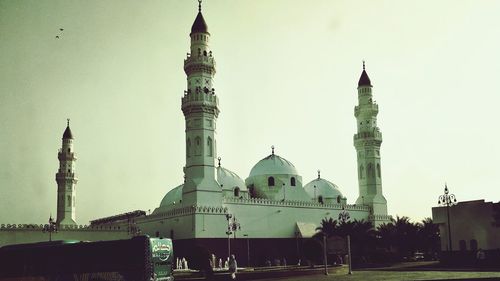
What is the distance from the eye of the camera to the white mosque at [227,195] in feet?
143

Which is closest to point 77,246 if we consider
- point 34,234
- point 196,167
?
point 196,167

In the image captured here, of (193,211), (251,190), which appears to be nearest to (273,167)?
(251,190)

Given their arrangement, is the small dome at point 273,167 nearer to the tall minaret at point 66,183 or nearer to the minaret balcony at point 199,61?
the minaret balcony at point 199,61

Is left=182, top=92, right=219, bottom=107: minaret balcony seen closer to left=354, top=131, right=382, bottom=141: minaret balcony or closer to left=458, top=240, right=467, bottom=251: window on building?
left=354, top=131, right=382, bottom=141: minaret balcony

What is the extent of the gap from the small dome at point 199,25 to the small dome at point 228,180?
14.1m

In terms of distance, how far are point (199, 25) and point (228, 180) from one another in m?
15.2

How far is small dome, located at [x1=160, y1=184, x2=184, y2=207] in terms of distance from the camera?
52938mm

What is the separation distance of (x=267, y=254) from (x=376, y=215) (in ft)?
49.9

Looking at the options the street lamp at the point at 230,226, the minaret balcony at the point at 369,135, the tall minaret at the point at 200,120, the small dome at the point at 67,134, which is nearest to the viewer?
the street lamp at the point at 230,226

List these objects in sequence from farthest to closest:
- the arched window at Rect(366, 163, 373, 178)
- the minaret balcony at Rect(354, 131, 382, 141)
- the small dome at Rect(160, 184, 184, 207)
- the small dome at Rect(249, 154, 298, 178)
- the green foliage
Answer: the arched window at Rect(366, 163, 373, 178)
the minaret balcony at Rect(354, 131, 382, 141)
the small dome at Rect(249, 154, 298, 178)
the small dome at Rect(160, 184, 184, 207)
the green foliage

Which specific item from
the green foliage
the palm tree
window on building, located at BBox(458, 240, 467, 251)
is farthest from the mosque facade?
window on building, located at BBox(458, 240, 467, 251)

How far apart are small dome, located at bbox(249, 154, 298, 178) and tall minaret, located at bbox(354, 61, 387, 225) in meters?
7.97

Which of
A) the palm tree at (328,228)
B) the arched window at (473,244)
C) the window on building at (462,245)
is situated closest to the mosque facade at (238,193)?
the palm tree at (328,228)

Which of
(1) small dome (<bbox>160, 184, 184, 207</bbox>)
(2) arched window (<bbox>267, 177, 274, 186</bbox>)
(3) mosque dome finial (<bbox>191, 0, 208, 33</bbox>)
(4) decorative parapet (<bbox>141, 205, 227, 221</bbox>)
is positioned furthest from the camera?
(2) arched window (<bbox>267, 177, 274, 186</bbox>)
